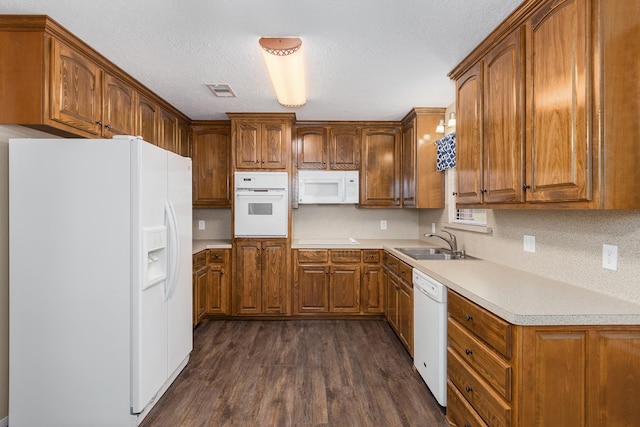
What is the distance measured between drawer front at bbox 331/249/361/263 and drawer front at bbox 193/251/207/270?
1.44m

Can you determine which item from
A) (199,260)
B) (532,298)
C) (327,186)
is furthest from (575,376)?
(199,260)

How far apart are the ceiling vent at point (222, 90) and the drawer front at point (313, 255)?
1.81m

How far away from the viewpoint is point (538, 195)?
166 cm

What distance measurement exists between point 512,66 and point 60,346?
118 inches

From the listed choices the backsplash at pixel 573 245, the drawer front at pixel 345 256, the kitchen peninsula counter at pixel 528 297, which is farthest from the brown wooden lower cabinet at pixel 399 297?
the backsplash at pixel 573 245

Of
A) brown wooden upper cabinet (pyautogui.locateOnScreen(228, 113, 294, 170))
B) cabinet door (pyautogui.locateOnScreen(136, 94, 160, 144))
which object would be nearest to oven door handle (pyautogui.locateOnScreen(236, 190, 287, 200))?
brown wooden upper cabinet (pyautogui.locateOnScreen(228, 113, 294, 170))

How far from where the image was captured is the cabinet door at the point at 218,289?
3832 millimetres

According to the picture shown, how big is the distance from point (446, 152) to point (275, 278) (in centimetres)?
228

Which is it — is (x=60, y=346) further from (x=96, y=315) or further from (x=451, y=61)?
(x=451, y=61)

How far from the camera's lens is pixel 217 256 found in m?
3.86

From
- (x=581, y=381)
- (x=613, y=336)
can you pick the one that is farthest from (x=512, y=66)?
(x=581, y=381)

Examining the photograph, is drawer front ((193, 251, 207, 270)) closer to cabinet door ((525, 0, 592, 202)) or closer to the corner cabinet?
the corner cabinet

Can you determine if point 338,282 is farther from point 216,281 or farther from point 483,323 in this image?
point 483,323

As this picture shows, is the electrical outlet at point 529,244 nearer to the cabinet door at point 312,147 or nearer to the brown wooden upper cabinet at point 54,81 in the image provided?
the cabinet door at point 312,147
